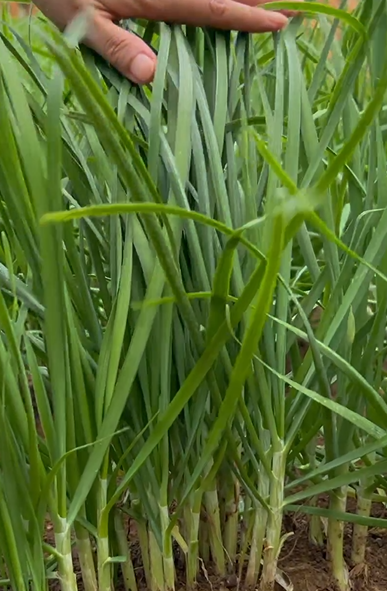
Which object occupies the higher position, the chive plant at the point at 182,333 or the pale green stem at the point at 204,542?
the chive plant at the point at 182,333

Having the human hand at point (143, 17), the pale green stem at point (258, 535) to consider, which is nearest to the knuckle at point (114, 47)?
the human hand at point (143, 17)

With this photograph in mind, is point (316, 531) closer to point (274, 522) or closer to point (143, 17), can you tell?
point (274, 522)

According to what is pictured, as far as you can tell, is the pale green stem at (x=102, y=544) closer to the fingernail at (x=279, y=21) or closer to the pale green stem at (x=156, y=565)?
the pale green stem at (x=156, y=565)

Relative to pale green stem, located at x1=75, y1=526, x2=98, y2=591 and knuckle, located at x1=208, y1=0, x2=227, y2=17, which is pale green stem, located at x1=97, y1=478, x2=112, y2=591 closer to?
pale green stem, located at x1=75, y1=526, x2=98, y2=591

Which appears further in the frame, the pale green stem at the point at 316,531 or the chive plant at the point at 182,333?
the pale green stem at the point at 316,531

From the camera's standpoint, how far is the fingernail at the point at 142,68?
336mm

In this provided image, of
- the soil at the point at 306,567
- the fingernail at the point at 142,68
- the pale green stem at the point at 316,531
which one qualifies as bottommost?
the soil at the point at 306,567

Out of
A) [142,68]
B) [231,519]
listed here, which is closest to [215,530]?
[231,519]

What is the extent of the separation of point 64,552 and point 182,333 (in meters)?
0.12

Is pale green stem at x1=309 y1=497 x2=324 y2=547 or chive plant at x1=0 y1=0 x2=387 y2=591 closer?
chive plant at x1=0 y1=0 x2=387 y2=591

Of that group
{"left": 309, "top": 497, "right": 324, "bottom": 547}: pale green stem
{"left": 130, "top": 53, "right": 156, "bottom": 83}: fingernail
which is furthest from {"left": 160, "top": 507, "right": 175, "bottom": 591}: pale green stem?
{"left": 130, "top": 53, "right": 156, "bottom": 83}: fingernail

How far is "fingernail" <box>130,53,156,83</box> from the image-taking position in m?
0.34

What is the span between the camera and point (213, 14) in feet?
1.18

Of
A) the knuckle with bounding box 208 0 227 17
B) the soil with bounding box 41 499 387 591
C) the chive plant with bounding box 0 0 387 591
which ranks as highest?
the knuckle with bounding box 208 0 227 17
